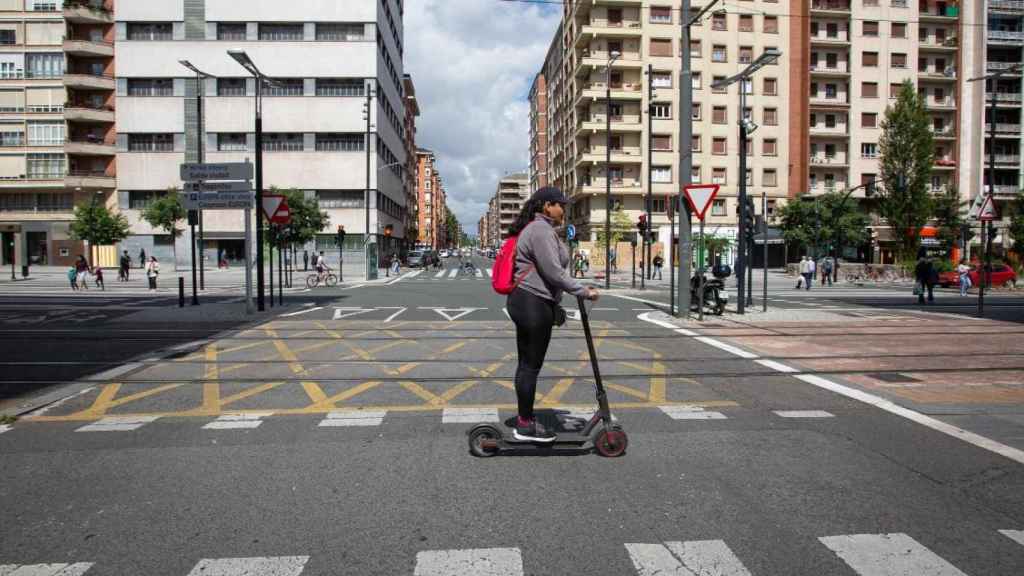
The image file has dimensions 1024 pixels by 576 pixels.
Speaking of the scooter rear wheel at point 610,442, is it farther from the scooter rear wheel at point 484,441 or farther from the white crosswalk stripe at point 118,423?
the white crosswalk stripe at point 118,423

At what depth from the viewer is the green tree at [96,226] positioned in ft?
147

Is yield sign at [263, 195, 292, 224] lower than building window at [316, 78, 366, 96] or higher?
lower

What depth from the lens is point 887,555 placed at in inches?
127

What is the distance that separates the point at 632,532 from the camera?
11.4ft

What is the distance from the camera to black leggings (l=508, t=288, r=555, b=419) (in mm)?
4551

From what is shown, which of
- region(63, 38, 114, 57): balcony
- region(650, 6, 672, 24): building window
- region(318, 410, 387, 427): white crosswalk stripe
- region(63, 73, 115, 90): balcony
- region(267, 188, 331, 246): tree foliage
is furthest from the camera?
region(650, 6, 672, 24): building window

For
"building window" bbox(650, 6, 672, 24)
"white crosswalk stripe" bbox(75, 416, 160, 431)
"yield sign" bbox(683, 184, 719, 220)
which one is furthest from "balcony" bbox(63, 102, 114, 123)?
"white crosswalk stripe" bbox(75, 416, 160, 431)

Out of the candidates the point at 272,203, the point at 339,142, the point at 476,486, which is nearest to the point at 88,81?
the point at 339,142

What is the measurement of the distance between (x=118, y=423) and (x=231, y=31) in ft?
183

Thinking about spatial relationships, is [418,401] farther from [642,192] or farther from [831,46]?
[831,46]

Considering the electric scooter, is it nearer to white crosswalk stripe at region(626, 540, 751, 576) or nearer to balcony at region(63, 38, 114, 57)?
white crosswalk stripe at region(626, 540, 751, 576)

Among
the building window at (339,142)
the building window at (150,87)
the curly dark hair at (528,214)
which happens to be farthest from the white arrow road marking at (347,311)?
the building window at (150,87)

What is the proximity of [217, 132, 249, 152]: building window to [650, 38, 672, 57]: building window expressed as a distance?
34.3 meters

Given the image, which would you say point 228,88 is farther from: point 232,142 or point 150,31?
point 150,31
